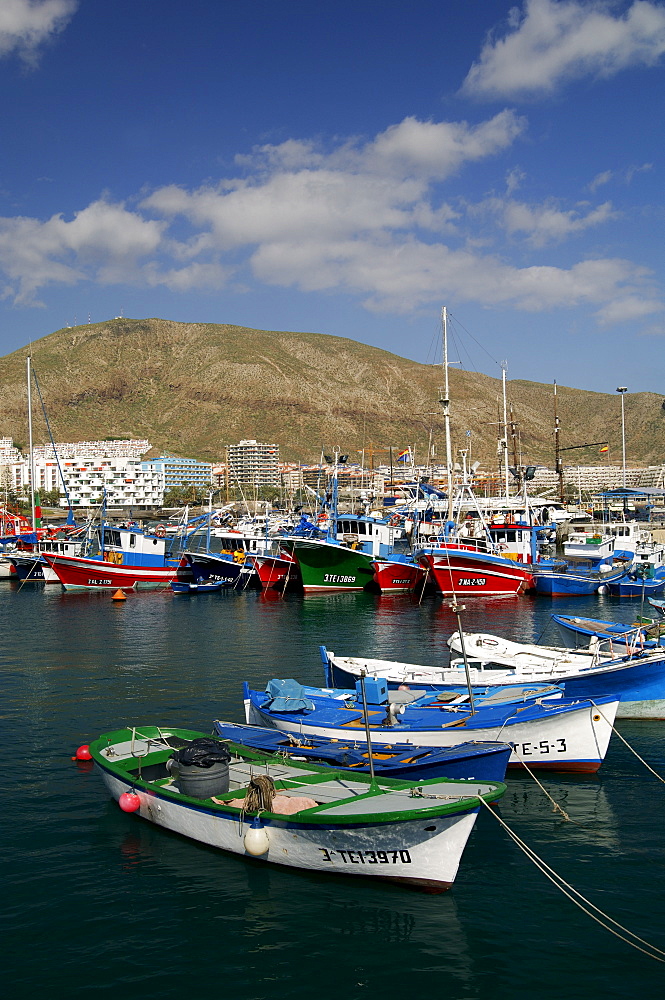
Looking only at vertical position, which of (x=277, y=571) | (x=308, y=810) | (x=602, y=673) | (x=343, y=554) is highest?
(x=343, y=554)

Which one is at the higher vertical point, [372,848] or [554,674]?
[554,674]

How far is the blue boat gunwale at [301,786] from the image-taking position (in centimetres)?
1110

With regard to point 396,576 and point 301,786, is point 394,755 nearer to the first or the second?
point 301,786

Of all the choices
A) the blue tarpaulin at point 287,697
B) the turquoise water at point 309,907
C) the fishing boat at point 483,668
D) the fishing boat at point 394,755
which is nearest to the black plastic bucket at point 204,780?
the turquoise water at point 309,907

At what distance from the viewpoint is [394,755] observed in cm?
1495

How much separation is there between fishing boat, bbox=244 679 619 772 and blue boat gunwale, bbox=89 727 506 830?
2302 mm

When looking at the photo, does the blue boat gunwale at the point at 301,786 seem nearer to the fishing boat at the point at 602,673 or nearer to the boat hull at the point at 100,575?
the fishing boat at the point at 602,673

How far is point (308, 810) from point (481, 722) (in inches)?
220

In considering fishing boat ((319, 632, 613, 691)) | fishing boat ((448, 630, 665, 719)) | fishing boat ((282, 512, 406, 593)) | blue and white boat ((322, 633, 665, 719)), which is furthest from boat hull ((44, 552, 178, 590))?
fishing boat ((448, 630, 665, 719))

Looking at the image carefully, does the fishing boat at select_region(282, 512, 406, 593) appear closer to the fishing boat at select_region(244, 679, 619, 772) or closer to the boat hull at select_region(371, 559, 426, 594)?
the boat hull at select_region(371, 559, 426, 594)

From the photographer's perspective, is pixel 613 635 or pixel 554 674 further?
pixel 613 635

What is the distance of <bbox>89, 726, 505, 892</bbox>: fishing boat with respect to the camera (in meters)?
11.4

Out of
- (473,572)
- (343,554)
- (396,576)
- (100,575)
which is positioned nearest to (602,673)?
(473,572)

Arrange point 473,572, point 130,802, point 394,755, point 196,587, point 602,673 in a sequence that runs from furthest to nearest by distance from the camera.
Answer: point 196,587, point 473,572, point 602,673, point 394,755, point 130,802
